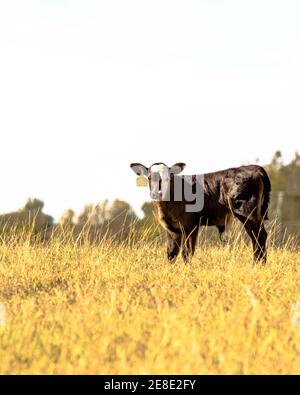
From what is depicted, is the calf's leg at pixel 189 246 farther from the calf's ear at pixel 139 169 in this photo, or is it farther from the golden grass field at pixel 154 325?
the golden grass field at pixel 154 325

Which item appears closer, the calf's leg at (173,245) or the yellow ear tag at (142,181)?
the calf's leg at (173,245)

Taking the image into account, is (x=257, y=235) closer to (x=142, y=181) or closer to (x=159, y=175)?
(x=159, y=175)

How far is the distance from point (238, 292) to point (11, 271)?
2.82m

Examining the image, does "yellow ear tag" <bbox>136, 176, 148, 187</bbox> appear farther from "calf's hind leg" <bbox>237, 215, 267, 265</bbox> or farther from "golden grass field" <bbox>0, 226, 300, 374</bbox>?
"golden grass field" <bbox>0, 226, 300, 374</bbox>

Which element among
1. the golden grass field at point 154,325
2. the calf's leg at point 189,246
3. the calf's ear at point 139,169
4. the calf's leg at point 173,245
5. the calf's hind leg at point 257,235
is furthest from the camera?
the calf's ear at point 139,169

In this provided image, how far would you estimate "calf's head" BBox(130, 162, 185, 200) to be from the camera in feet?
27.4

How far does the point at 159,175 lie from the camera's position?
27.7ft

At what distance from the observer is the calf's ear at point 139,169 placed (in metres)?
8.62

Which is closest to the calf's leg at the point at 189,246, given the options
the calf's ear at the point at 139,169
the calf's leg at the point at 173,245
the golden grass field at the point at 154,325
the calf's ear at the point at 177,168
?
the calf's leg at the point at 173,245

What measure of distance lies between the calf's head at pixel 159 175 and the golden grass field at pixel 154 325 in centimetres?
223

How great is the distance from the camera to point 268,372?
2.99 metres

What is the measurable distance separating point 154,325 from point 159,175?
4709 millimetres
